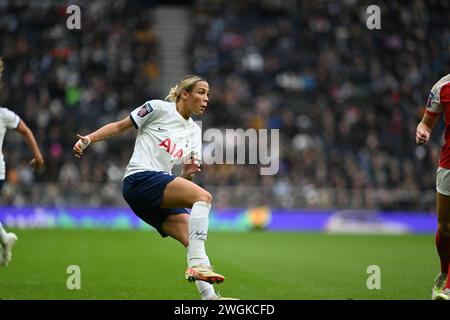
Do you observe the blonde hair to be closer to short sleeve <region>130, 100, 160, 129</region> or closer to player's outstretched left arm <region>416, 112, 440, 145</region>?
short sleeve <region>130, 100, 160, 129</region>

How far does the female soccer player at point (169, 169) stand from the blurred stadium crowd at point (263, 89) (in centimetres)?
1650

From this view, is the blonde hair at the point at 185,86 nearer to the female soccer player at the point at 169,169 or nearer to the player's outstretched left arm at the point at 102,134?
the female soccer player at the point at 169,169

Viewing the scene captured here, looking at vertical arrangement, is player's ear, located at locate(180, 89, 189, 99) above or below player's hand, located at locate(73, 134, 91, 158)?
above

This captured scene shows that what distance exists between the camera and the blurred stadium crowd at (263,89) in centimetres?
2427

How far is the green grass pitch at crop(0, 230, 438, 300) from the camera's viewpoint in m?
8.38

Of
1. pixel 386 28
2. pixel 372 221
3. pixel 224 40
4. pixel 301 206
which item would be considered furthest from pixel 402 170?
pixel 224 40

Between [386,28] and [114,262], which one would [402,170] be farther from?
[114,262]

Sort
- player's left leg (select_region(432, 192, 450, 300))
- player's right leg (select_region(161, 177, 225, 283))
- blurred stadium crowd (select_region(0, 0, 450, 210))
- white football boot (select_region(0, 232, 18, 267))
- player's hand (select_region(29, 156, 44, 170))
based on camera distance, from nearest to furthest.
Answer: player's right leg (select_region(161, 177, 225, 283)) → player's left leg (select_region(432, 192, 450, 300)) → white football boot (select_region(0, 232, 18, 267)) → player's hand (select_region(29, 156, 44, 170)) → blurred stadium crowd (select_region(0, 0, 450, 210))

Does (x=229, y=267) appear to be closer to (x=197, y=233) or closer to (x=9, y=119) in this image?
(x=9, y=119)

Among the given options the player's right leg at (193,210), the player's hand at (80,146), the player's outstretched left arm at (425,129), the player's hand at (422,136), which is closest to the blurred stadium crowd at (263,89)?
the player's outstretched left arm at (425,129)

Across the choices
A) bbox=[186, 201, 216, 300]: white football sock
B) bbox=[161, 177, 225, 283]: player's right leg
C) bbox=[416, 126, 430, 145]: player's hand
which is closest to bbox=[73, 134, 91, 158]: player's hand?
bbox=[161, 177, 225, 283]: player's right leg

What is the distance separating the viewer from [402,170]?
25.5 m

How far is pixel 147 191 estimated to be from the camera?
678 cm

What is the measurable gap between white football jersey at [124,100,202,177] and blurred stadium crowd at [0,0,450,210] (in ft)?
54.5
